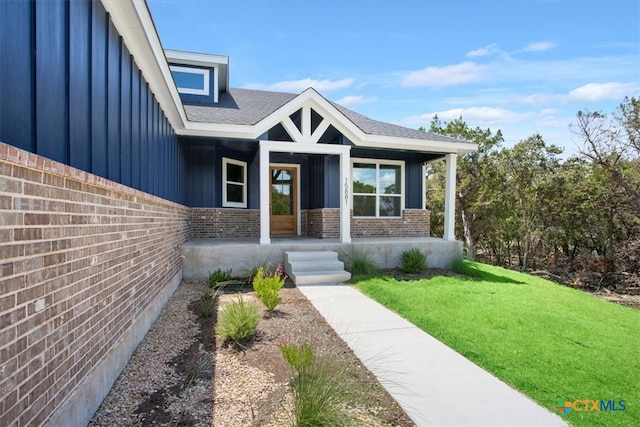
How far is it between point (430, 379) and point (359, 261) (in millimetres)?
5014

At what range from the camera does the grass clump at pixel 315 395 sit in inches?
87.4

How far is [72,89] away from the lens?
7.93 feet

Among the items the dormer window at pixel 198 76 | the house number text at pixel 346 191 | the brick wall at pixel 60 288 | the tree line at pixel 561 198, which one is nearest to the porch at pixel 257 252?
the house number text at pixel 346 191

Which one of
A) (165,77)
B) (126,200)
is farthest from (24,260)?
(165,77)

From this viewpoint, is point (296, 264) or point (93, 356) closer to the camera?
point (93, 356)

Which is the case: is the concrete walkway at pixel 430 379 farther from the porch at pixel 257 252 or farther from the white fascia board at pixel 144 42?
the white fascia board at pixel 144 42

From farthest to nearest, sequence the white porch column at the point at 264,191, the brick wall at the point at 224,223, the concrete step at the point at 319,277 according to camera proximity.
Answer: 1. the brick wall at the point at 224,223
2. the white porch column at the point at 264,191
3. the concrete step at the point at 319,277

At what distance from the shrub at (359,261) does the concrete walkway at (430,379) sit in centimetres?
304

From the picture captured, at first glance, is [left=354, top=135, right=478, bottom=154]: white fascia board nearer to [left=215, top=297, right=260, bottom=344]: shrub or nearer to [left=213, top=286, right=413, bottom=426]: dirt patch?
[left=213, top=286, right=413, bottom=426]: dirt patch

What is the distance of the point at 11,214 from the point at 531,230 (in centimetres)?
2067

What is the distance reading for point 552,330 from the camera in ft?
14.7

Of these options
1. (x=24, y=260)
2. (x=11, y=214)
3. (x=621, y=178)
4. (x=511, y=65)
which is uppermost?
(x=511, y=65)

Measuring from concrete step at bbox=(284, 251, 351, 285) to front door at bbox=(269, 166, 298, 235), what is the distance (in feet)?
12.1

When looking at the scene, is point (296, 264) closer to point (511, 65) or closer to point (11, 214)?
point (11, 214)
